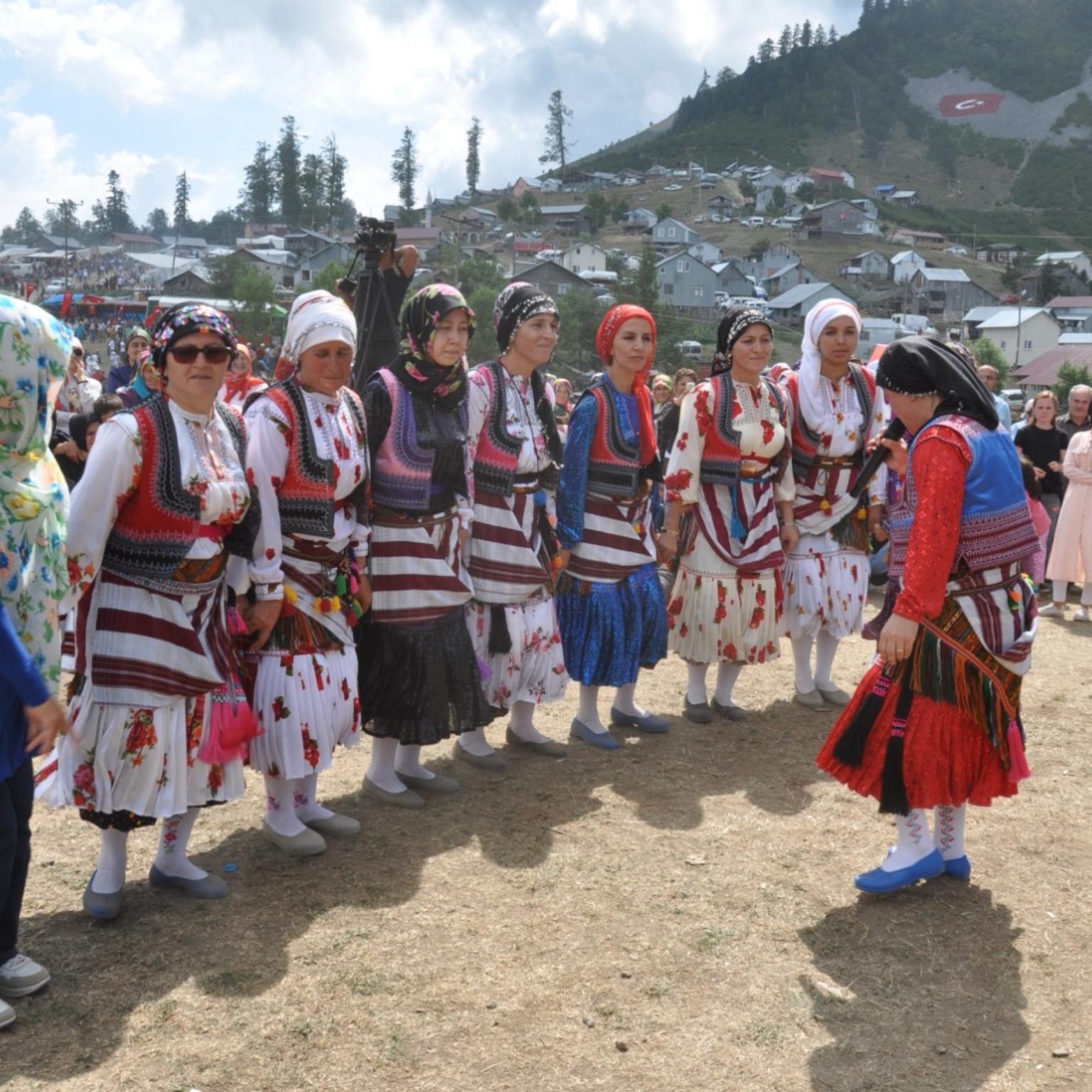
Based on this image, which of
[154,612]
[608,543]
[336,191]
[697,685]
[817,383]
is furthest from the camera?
[336,191]

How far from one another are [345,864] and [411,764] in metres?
0.86

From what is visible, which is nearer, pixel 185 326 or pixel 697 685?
pixel 185 326

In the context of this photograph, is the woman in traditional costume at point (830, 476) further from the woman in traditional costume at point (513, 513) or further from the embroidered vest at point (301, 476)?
the embroidered vest at point (301, 476)

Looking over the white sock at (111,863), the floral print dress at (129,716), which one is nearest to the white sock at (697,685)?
the floral print dress at (129,716)

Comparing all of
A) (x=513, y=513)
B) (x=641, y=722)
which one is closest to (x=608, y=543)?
(x=513, y=513)

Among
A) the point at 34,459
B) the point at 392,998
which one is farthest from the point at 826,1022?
the point at 34,459

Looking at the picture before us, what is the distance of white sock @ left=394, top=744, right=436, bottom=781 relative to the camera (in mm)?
4750

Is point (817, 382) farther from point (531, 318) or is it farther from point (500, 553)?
point (500, 553)

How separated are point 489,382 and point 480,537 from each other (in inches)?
27.4

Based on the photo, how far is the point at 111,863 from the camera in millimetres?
3461

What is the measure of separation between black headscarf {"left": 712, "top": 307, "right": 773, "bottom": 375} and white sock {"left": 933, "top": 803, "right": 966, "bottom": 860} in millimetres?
2593

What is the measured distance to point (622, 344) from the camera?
5.16 meters

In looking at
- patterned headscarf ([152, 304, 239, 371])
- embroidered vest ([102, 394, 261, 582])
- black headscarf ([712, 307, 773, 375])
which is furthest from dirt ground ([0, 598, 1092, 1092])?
black headscarf ([712, 307, 773, 375])

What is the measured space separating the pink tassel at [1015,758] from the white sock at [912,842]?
33cm
